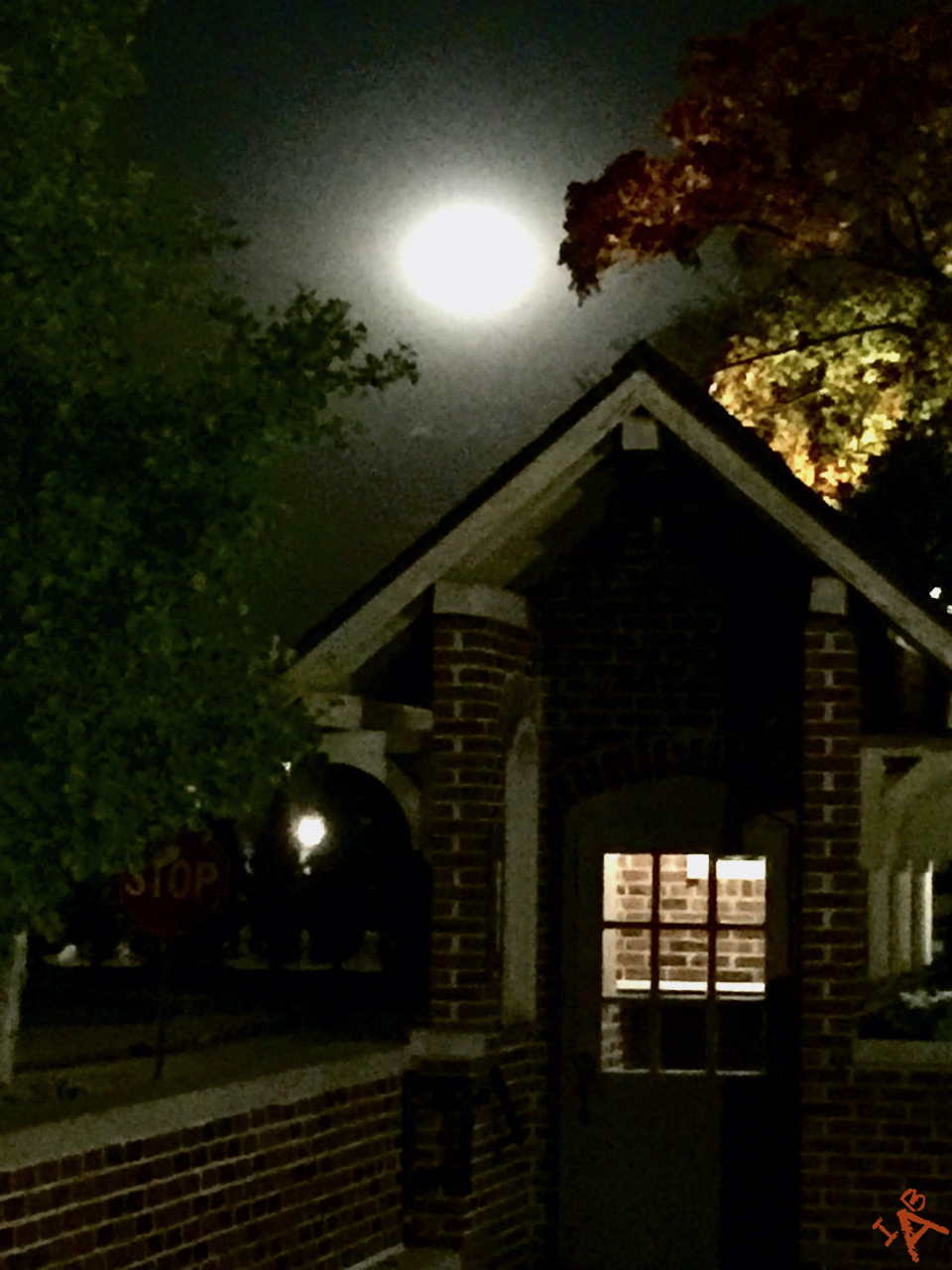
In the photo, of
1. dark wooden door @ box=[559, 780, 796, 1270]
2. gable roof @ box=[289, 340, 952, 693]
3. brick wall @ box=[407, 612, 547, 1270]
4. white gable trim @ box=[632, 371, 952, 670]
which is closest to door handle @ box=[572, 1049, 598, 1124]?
dark wooden door @ box=[559, 780, 796, 1270]

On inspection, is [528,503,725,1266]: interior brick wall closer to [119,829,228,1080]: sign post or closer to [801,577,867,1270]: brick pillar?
[801,577,867,1270]: brick pillar

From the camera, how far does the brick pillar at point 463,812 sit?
492 inches

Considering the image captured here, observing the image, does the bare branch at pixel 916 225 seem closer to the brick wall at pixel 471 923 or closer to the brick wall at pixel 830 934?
the brick wall at pixel 830 934

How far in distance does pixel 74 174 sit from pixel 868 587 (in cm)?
500

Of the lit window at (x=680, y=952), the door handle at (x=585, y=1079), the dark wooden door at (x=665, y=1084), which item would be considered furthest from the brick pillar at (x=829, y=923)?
the door handle at (x=585, y=1079)

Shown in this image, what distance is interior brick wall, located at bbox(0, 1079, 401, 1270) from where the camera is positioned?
823 cm

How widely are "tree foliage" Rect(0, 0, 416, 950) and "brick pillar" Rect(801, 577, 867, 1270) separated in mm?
3671

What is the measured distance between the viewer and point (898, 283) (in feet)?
78.0

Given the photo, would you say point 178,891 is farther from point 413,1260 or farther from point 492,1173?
point 492,1173

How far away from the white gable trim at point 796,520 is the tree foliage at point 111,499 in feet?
9.55

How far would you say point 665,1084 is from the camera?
13.5 m

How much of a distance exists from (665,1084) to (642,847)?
1.40 m

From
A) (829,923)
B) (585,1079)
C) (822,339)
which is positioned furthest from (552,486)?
(822,339)
